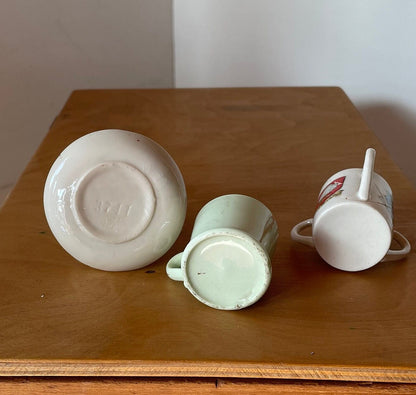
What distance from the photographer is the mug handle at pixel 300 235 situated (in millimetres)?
638

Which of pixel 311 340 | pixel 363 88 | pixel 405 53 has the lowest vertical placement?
pixel 363 88

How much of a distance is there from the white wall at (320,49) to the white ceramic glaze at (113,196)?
81cm

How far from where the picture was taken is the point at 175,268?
1.93 ft

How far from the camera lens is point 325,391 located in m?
0.50

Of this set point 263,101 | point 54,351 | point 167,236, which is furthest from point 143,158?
point 263,101

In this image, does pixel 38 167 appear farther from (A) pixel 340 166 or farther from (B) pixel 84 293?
(A) pixel 340 166

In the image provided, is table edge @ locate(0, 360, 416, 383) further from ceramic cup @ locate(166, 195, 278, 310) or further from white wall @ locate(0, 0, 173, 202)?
white wall @ locate(0, 0, 173, 202)

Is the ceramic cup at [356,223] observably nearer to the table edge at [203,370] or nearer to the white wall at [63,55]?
the table edge at [203,370]

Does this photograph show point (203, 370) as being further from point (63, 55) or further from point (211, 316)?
point (63, 55)

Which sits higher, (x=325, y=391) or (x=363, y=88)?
(x=325, y=391)

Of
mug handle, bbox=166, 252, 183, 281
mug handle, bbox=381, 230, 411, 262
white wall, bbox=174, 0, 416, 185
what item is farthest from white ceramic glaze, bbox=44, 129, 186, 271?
white wall, bbox=174, 0, 416, 185

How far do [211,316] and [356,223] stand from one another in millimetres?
177

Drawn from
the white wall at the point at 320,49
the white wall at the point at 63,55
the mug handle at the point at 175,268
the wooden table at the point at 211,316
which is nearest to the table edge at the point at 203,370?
the wooden table at the point at 211,316

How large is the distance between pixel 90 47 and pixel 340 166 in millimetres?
774
